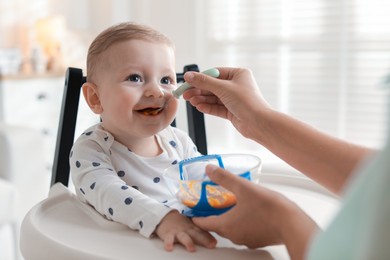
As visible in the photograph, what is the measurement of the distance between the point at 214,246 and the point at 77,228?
0.26 m

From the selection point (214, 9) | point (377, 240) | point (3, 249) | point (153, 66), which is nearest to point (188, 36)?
point (214, 9)

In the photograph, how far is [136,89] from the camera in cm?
102

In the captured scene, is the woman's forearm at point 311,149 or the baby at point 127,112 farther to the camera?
the baby at point 127,112

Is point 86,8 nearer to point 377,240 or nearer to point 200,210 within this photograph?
Answer: point 200,210

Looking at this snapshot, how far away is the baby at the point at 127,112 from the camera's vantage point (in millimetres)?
999

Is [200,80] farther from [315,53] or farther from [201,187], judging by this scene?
[315,53]

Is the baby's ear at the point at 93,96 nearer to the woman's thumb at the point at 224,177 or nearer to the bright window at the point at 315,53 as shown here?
the woman's thumb at the point at 224,177

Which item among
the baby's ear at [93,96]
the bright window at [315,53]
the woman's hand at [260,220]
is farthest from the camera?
the bright window at [315,53]

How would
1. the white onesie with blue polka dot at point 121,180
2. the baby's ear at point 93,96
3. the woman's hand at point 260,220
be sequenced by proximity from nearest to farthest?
the woman's hand at point 260,220 < the white onesie with blue polka dot at point 121,180 < the baby's ear at point 93,96

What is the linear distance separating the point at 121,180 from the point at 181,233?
21 centimetres

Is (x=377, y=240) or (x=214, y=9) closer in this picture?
(x=377, y=240)

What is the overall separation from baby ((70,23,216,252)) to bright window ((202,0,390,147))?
2.13 metres

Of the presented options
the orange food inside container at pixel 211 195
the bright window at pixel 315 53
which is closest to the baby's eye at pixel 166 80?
the orange food inside container at pixel 211 195

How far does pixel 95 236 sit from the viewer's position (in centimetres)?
86
